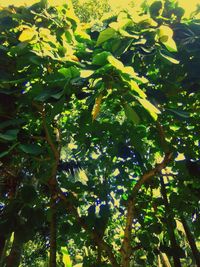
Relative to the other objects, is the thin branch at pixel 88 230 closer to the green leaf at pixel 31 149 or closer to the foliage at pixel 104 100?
the foliage at pixel 104 100

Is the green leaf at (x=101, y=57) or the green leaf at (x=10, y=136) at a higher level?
the green leaf at (x=101, y=57)

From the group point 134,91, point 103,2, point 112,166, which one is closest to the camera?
point 134,91

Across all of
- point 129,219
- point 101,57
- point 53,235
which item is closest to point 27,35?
point 101,57

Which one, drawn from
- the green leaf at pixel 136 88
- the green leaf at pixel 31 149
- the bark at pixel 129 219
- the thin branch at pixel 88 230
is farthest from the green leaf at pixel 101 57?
the thin branch at pixel 88 230

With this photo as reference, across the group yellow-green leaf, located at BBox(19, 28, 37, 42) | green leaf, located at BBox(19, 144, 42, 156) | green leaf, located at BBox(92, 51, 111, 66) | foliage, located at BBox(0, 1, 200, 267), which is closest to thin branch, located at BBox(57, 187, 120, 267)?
foliage, located at BBox(0, 1, 200, 267)

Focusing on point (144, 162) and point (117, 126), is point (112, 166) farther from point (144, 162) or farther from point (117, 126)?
point (117, 126)

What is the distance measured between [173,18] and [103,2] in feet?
15.5

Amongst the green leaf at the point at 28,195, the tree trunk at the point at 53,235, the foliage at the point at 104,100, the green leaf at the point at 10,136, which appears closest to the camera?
the green leaf at the point at 10,136

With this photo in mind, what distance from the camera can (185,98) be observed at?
3.04m

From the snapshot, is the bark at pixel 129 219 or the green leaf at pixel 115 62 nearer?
the green leaf at pixel 115 62

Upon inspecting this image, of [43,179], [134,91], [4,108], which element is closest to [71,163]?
[43,179]

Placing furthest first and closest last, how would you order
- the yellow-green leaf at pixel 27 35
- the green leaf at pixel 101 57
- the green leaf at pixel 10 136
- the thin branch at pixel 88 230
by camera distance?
the thin branch at pixel 88 230 → the yellow-green leaf at pixel 27 35 → the green leaf at pixel 10 136 → the green leaf at pixel 101 57

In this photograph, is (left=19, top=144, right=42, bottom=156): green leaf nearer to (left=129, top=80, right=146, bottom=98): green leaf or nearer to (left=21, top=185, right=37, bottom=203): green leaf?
(left=129, top=80, right=146, bottom=98): green leaf

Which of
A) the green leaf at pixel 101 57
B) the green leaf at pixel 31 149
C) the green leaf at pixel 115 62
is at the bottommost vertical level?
the green leaf at pixel 31 149
